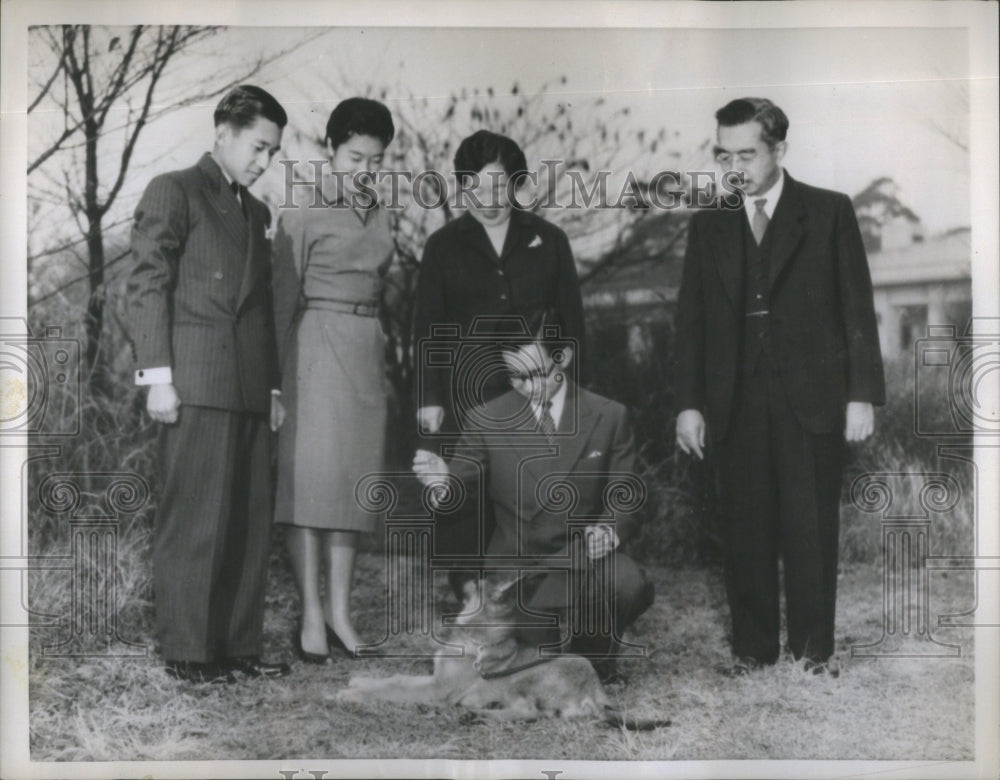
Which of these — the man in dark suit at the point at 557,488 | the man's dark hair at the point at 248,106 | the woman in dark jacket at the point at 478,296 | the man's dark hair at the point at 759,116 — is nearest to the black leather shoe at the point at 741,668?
the man in dark suit at the point at 557,488

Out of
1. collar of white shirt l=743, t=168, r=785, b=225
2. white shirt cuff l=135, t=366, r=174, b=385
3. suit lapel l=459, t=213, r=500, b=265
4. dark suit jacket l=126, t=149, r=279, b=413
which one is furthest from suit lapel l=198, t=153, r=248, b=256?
collar of white shirt l=743, t=168, r=785, b=225

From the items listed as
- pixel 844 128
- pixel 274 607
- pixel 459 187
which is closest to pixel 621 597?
pixel 274 607

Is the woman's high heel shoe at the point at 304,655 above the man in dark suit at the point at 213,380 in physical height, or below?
below

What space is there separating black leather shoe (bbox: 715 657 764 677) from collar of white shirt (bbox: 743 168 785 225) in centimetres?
177

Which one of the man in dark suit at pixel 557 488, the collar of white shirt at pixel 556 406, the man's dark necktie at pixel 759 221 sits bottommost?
the man in dark suit at pixel 557 488

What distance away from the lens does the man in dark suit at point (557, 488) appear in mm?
4477

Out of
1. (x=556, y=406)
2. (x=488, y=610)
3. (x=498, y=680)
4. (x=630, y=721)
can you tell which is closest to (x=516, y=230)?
(x=556, y=406)

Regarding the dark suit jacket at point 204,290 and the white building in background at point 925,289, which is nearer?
the dark suit jacket at point 204,290

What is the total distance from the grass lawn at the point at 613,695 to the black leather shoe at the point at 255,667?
1.4 inches

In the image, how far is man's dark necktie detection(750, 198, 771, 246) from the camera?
179 inches

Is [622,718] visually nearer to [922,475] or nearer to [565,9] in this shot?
A: [922,475]

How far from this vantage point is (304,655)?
4.52 m

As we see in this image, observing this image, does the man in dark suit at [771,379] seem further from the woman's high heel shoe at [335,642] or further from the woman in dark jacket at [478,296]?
the woman's high heel shoe at [335,642]

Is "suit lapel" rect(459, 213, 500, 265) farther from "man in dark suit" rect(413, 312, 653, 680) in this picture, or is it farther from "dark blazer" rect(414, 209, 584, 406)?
"man in dark suit" rect(413, 312, 653, 680)
